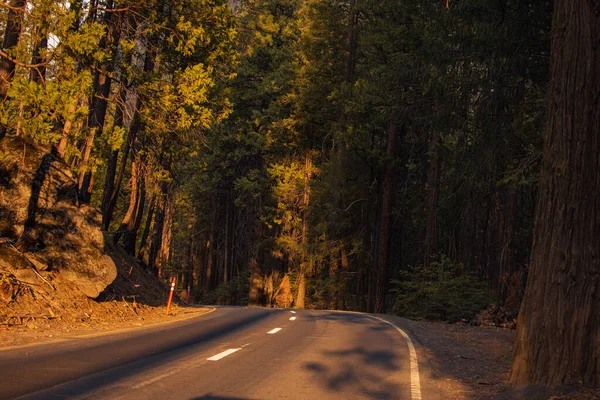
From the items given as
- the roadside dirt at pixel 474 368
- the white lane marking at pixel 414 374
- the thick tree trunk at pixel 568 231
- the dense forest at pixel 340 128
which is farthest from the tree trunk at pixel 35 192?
the thick tree trunk at pixel 568 231

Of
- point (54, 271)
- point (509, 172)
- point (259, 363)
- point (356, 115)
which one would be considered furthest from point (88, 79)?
point (356, 115)

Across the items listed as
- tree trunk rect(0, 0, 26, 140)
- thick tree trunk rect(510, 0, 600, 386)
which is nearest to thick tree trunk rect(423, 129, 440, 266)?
tree trunk rect(0, 0, 26, 140)

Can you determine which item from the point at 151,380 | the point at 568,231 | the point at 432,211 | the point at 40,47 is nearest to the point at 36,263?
the point at 40,47

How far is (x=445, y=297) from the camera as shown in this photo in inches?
928

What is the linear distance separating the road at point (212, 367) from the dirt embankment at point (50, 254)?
2.15 m

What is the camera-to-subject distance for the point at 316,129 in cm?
3822

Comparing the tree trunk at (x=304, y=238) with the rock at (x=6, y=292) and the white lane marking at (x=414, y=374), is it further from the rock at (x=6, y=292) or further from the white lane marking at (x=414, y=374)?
the rock at (x=6, y=292)

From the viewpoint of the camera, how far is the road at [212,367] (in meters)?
6.98

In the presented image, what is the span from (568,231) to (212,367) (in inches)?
212

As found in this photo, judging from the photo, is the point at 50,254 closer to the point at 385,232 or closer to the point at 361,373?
the point at 361,373

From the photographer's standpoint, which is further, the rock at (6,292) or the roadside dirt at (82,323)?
the rock at (6,292)

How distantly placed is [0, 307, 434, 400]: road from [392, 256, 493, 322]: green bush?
9.17 m

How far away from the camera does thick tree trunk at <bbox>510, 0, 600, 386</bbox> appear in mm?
8039

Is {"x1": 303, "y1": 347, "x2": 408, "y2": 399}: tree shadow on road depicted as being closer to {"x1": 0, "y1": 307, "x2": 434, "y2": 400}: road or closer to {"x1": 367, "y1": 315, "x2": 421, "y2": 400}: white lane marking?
{"x1": 0, "y1": 307, "x2": 434, "y2": 400}: road
